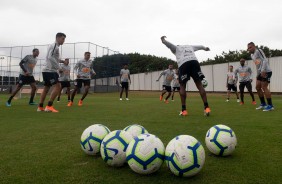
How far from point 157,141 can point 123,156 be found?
40 cm

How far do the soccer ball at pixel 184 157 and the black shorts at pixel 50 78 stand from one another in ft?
22.3

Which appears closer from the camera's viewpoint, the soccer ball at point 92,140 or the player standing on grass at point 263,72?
the soccer ball at point 92,140

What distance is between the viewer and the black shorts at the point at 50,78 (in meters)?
8.61

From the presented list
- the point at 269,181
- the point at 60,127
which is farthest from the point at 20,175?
the point at 60,127

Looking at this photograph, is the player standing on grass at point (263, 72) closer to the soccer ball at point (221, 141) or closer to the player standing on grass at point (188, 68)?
the player standing on grass at point (188, 68)

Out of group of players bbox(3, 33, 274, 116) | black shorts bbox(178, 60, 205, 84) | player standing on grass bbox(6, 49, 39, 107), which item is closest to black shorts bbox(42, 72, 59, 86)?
group of players bbox(3, 33, 274, 116)

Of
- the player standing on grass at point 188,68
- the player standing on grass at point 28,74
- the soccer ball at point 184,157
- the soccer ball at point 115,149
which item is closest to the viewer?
the soccer ball at point 184,157

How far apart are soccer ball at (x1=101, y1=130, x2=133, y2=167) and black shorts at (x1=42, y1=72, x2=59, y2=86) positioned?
6.27m

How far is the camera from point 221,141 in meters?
3.16

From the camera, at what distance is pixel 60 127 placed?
210 inches

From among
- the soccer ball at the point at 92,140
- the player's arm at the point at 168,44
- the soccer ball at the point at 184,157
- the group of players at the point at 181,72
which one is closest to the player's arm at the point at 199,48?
the group of players at the point at 181,72

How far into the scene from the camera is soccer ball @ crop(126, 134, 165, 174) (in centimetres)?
253

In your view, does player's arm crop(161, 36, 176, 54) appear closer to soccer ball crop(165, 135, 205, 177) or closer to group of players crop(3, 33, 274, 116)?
group of players crop(3, 33, 274, 116)

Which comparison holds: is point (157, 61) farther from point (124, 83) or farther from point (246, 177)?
point (246, 177)
